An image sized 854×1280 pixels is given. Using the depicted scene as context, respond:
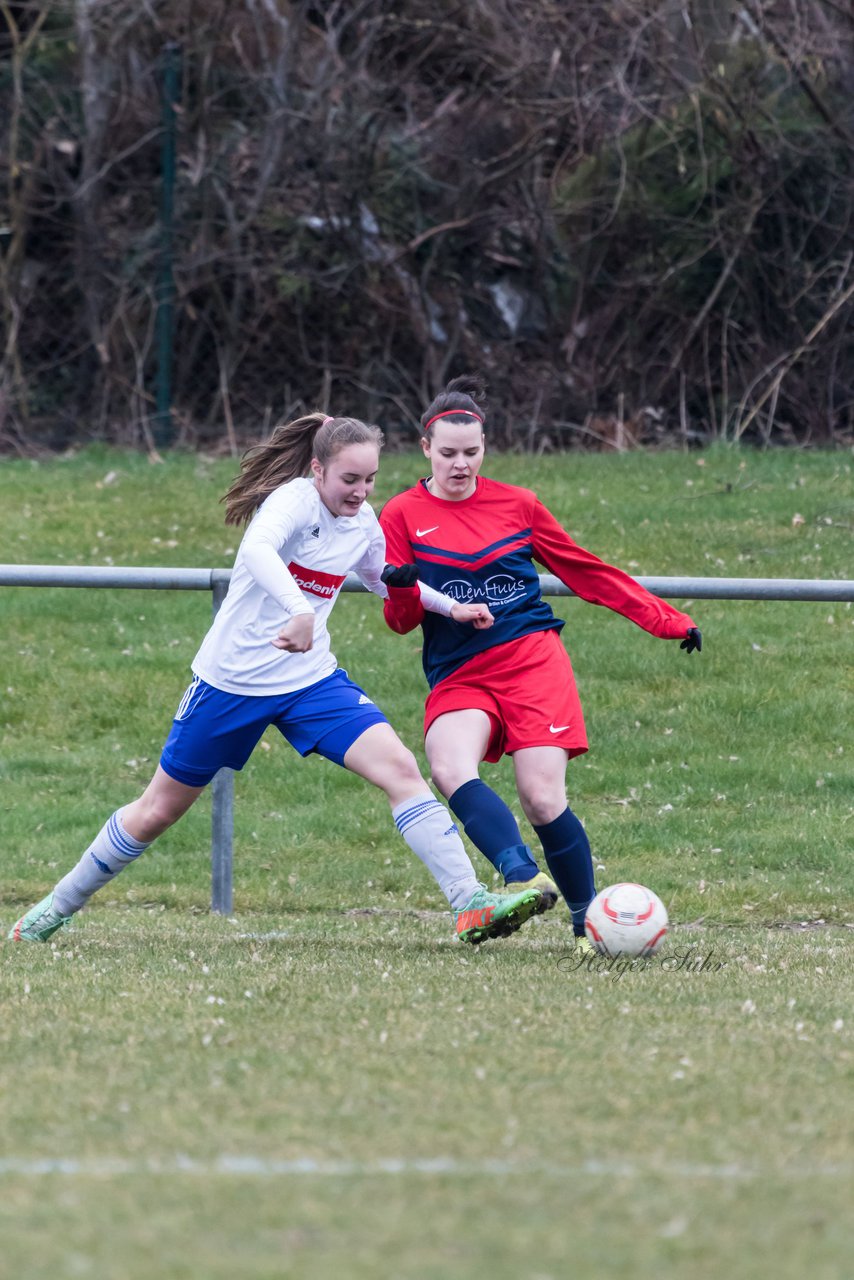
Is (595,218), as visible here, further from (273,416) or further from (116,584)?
(116,584)

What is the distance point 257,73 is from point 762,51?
15.1 feet

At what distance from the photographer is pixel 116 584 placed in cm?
634

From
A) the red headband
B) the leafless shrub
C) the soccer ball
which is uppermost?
the leafless shrub

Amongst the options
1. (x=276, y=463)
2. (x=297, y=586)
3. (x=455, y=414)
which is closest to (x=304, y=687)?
(x=297, y=586)

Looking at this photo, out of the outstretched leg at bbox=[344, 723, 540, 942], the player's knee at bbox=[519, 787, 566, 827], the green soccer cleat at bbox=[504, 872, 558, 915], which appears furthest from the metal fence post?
the green soccer cleat at bbox=[504, 872, 558, 915]

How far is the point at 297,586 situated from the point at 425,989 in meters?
1.32

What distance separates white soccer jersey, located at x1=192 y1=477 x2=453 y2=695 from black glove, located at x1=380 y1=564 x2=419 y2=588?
0.08 m

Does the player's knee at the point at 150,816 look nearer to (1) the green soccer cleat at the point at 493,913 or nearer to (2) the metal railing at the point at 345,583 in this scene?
(2) the metal railing at the point at 345,583

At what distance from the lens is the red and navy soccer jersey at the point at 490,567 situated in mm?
5758

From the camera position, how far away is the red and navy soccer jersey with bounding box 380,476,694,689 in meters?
5.76

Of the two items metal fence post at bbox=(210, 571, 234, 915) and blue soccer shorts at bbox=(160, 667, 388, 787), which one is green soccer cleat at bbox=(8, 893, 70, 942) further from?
metal fence post at bbox=(210, 571, 234, 915)

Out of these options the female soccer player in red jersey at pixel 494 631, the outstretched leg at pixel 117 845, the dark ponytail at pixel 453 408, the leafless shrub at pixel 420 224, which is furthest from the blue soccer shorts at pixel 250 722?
the leafless shrub at pixel 420 224

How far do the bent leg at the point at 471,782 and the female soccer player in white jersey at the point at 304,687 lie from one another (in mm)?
118

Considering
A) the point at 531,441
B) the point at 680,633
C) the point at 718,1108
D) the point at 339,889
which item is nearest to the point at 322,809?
the point at 339,889
